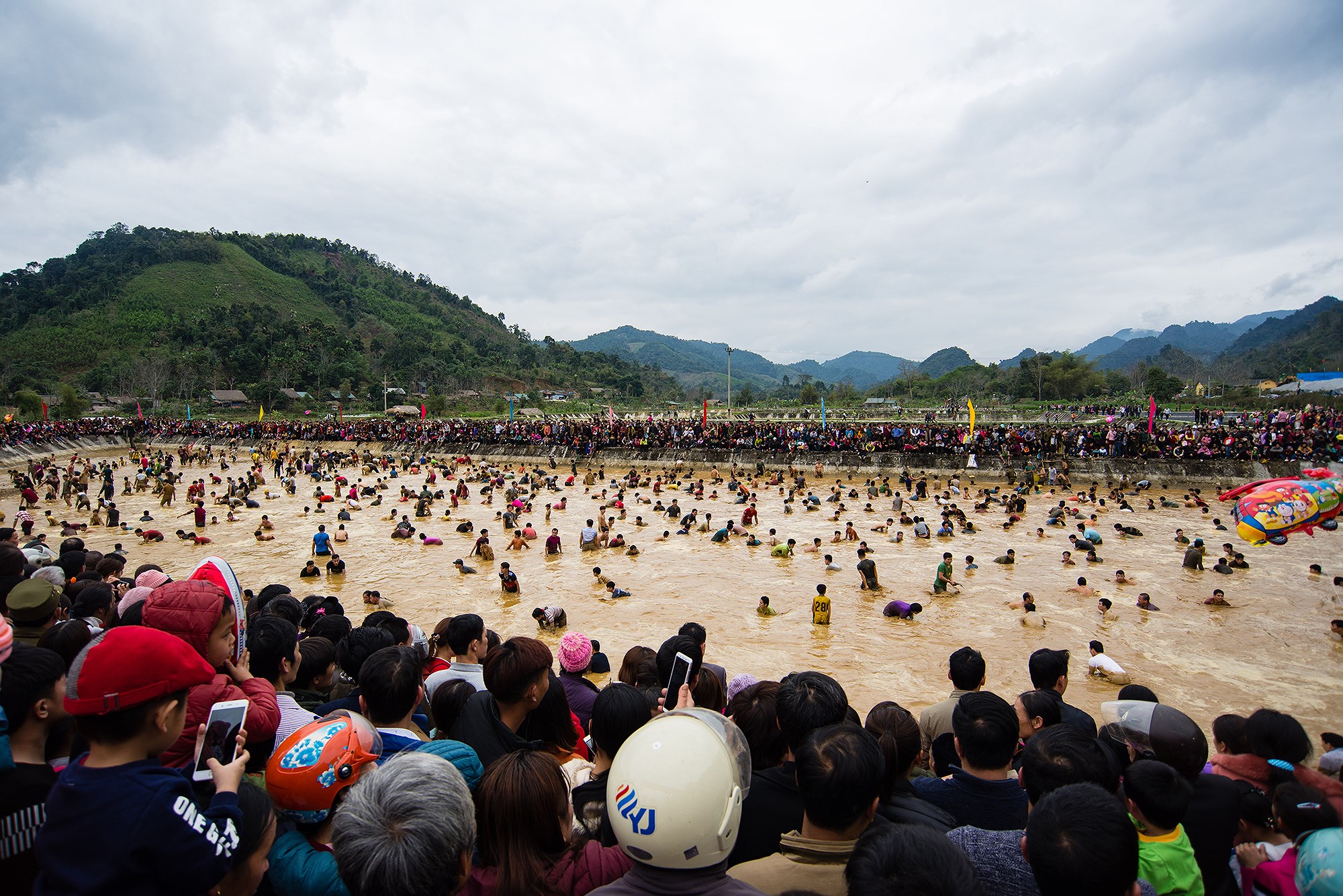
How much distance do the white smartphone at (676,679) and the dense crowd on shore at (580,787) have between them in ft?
0.05

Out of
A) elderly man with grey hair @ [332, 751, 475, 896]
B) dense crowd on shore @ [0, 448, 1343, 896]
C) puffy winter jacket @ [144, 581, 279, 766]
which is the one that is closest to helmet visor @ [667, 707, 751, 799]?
dense crowd on shore @ [0, 448, 1343, 896]

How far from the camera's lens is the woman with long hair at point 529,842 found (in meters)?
2.13

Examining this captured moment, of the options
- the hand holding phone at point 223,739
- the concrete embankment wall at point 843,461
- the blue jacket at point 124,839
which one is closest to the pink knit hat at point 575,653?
the hand holding phone at point 223,739

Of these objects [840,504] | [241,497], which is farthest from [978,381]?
[241,497]

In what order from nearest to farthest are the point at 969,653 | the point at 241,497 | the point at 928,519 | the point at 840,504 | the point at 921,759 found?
→ the point at 921,759, the point at 969,653, the point at 928,519, the point at 840,504, the point at 241,497

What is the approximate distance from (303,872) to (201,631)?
123 cm

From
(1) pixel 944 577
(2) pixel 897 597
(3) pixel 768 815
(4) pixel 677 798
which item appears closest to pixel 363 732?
(4) pixel 677 798

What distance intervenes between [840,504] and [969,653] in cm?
1711

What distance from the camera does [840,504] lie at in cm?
2141

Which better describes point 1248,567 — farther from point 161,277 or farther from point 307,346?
point 161,277

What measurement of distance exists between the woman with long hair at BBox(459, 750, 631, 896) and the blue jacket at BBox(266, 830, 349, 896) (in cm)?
47

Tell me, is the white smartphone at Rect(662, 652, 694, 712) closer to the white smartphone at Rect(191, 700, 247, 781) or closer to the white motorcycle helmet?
the white motorcycle helmet

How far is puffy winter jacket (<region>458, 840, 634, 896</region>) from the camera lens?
2.13 meters

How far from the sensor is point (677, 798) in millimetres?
1751
